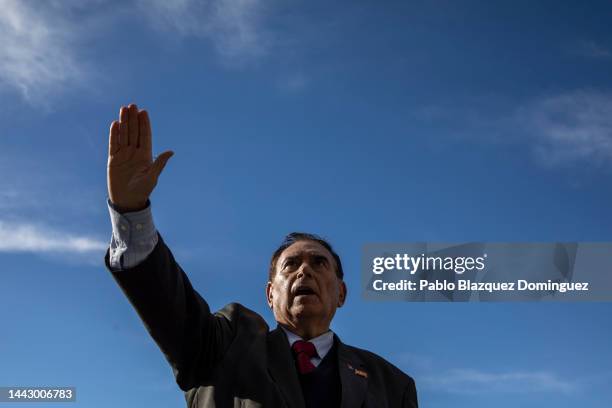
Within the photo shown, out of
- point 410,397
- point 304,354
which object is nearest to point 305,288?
point 304,354

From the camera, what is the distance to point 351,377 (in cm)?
677

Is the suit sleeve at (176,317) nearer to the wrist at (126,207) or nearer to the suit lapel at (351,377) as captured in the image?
the wrist at (126,207)

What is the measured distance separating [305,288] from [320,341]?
1.63 feet

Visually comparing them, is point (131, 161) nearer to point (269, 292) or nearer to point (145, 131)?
point (145, 131)

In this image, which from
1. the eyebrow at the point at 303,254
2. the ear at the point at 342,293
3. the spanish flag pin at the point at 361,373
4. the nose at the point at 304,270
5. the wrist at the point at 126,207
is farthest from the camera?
the ear at the point at 342,293

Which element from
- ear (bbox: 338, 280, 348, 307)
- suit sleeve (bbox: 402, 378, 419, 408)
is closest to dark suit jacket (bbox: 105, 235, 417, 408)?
suit sleeve (bbox: 402, 378, 419, 408)

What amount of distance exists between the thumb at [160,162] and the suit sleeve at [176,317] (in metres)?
0.49

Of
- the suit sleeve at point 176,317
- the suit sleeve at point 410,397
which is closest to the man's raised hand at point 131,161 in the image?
the suit sleeve at point 176,317

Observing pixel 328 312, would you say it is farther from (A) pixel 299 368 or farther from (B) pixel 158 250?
(B) pixel 158 250

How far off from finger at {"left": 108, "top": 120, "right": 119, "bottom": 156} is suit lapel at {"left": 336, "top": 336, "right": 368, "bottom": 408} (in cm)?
266

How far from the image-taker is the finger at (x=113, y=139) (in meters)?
5.84

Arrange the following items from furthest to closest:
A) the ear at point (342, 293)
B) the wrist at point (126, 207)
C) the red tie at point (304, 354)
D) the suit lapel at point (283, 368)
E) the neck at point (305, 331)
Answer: the ear at point (342, 293) < the neck at point (305, 331) < the red tie at point (304, 354) < the suit lapel at point (283, 368) < the wrist at point (126, 207)

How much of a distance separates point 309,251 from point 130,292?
2173 millimetres

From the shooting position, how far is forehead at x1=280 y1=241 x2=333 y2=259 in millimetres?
7570
